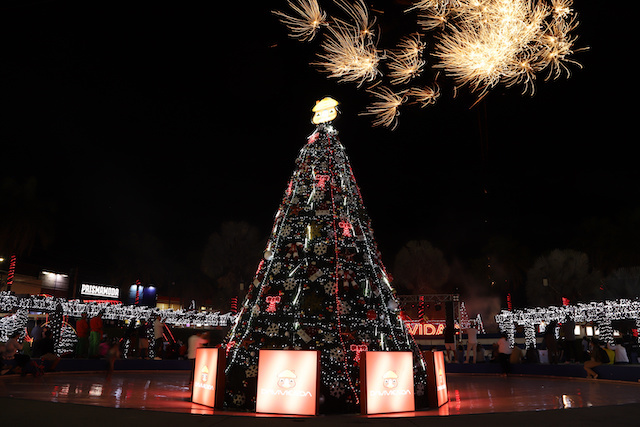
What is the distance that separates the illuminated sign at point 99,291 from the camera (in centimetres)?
4576

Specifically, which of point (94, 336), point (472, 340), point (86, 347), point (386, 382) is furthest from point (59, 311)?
point (472, 340)

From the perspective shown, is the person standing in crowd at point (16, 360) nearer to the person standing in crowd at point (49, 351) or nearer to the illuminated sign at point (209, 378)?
the person standing in crowd at point (49, 351)

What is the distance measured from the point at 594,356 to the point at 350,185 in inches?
416

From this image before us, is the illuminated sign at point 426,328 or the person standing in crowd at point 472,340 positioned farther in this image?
the illuminated sign at point 426,328

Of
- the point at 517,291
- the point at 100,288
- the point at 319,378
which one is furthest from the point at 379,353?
the point at 100,288

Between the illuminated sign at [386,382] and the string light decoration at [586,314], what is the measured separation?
16.8 meters

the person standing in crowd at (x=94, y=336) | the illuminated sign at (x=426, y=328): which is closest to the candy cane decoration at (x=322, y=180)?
the person standing in crowd at (x=94, y=336)

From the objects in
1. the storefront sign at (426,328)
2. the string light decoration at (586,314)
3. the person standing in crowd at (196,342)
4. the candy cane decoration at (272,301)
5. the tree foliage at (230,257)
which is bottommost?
the person standing in crowd at (196,342)

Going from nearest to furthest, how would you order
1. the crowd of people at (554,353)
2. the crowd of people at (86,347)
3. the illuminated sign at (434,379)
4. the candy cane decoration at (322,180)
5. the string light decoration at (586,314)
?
the illuminated sign at (434,379)
the candy cane decoration at (322,180)
the crowd of people at (86,347)
the crowd of people at (554,353)
the string light decoration at (586,314)

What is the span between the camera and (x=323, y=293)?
7.72m

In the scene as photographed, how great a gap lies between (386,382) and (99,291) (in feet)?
158

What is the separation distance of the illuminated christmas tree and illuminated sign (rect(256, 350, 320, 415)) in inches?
15.9

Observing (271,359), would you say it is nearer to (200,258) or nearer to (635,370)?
(635,370)

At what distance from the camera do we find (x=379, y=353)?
682cm
